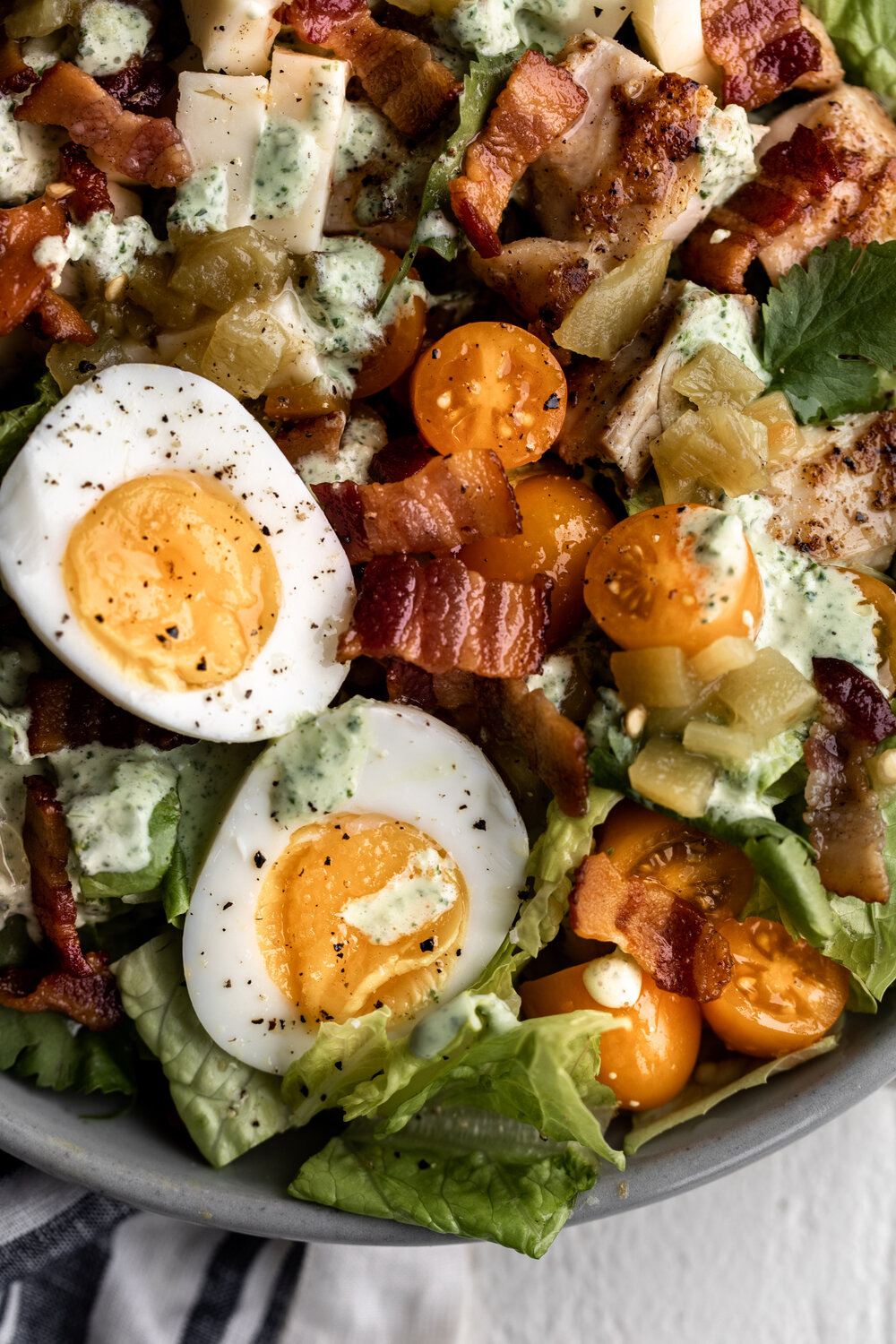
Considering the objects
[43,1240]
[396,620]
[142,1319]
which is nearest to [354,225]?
[396,620]

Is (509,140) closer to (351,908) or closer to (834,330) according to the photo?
(834,330)

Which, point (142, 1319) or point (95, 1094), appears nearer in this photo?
point (95, 1094)

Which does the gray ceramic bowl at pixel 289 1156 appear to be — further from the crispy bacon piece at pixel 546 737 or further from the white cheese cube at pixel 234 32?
the white cheese cube at pixel 234 32

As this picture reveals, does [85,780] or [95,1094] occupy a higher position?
[85,780]

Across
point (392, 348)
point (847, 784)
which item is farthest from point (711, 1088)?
point (392, 348)

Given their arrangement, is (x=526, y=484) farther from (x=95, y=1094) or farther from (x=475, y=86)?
(x=95, y=1094)

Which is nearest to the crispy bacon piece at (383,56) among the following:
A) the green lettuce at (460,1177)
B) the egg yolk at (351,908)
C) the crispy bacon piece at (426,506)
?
the crispy bacon piece at (426,506)
